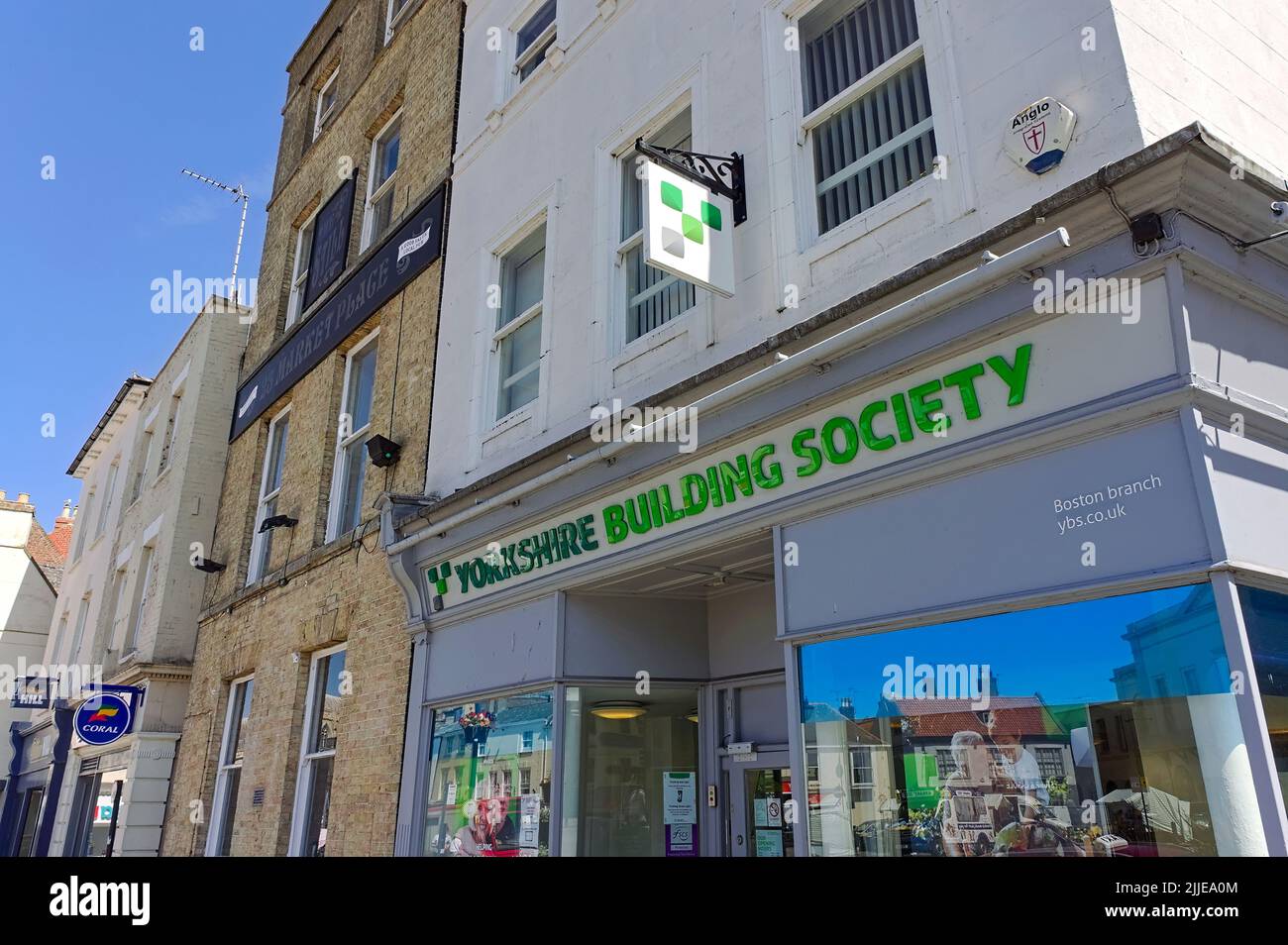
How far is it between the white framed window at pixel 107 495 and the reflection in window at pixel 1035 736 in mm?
21321

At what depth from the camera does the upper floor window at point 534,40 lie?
9680 millimetres

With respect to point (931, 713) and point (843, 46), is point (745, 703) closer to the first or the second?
point (931, 713)

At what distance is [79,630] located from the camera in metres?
21.1

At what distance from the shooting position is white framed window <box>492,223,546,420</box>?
8586mm

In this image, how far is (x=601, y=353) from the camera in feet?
24.2

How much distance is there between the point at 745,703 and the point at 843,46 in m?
4.92

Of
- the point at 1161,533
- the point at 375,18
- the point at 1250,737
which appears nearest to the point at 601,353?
the point at 1161,533

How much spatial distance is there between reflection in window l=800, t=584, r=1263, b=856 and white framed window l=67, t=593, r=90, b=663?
20.4 meters

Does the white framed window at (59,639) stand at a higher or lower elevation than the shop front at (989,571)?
higher

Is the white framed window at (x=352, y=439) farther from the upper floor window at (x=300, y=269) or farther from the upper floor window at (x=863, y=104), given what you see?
the upper floor window at (x=863, y=104)

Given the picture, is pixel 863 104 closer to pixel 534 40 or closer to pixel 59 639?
pixel 534 40

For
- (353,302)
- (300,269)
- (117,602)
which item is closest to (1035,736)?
(353,302)

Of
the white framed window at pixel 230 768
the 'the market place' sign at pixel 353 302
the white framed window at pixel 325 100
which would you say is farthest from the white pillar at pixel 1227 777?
the white framed window at pixel 325 100

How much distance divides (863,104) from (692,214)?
4.28ft
